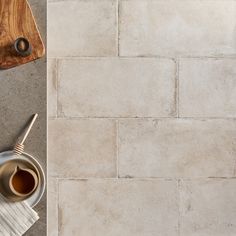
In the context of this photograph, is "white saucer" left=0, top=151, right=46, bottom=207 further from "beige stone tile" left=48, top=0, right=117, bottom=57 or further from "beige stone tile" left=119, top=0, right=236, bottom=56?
"beige stone tile" left=119, top=0, right=236, bottom=56

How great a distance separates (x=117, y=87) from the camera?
1.65 m

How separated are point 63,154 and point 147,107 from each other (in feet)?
1.26

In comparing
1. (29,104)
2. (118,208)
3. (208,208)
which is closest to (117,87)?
(29,104)

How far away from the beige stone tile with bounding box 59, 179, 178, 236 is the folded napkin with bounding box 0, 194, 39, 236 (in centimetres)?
19

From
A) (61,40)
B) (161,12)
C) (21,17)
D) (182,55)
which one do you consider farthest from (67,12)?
(182,55)

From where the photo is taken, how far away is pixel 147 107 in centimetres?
165

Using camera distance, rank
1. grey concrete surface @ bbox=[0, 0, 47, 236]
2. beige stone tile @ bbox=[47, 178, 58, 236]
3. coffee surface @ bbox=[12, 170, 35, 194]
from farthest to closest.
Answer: beige stone tile @ bbox=[47, 178, 58, 236]
grey concrete surface @ bbox=[0, 0, 47, 236]
coffee surface @ bbox=[12, 170, 35, 194]

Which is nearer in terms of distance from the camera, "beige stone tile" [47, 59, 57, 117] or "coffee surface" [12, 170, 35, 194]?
"coffee surface" [12, 170, 35, 194]

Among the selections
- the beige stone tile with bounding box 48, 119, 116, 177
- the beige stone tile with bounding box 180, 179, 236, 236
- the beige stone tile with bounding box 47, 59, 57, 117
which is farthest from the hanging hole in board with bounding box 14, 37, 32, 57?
the beige stone tile with bounding box 180, 179, 236, 236

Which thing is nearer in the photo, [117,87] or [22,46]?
[22,46]

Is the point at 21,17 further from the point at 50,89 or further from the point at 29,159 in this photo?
the point at 29,159

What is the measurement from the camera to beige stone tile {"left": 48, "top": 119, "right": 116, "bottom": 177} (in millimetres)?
1623

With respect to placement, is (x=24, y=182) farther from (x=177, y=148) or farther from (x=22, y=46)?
(x=177, y=148)

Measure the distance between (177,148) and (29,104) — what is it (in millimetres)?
610
